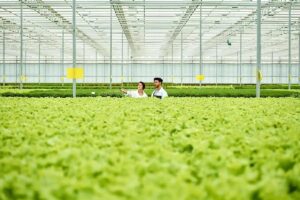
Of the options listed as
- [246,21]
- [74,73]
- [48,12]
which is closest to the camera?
[74,73]

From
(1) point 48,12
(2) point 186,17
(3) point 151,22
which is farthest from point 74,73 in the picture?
(3) point 151,22

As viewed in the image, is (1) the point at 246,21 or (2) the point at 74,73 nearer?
(2) the point at 74,73

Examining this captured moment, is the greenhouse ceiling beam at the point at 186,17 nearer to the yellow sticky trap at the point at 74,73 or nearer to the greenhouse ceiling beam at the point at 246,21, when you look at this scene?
the greenhouse ceiling beam at the point at 246,21

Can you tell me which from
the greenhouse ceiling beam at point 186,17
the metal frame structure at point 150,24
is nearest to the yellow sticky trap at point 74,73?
the metal frame structure at point 150,24

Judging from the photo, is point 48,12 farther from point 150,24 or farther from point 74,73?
point 74,73

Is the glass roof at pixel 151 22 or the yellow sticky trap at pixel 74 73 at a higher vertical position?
the glass roof at pixel 151 22

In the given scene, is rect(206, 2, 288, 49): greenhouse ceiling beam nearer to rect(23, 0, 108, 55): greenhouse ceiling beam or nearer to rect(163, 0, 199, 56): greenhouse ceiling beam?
rect(163, 0, 199, 56): greenhouse ceiling beam

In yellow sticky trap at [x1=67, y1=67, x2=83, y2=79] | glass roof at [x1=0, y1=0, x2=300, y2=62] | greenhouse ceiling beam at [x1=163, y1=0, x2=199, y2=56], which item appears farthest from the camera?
greenhouse ceiling beam at [x1=163, y1=0, x2=199, y2=56]

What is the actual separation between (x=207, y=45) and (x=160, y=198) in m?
36.7

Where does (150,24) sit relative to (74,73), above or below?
above

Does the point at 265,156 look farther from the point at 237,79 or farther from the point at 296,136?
the point at 237,79

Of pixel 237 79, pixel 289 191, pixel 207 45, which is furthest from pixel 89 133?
pixel 237 79

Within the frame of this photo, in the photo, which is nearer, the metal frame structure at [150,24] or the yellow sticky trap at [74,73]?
the yellow sticky trap at [74,73]

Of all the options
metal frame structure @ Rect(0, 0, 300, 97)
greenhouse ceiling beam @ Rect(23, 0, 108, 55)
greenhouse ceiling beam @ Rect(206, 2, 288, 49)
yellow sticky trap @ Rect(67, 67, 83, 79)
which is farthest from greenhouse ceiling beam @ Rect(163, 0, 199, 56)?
yellow sticky trap @ Rect(67, 67, 83, 79)
